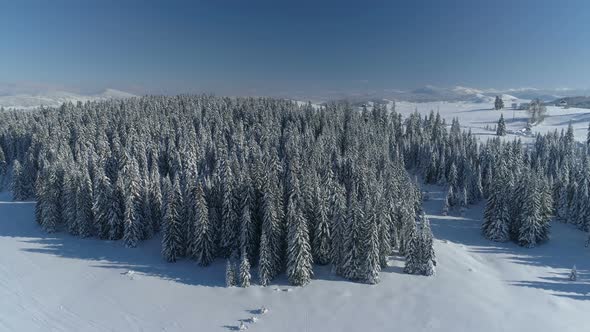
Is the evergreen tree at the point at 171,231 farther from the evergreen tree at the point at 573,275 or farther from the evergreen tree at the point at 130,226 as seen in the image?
the evergreen tree at the point at 573,275

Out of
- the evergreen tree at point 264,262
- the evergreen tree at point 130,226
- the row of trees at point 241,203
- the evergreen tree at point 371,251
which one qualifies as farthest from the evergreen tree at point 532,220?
the evergreen tree at point 130,226

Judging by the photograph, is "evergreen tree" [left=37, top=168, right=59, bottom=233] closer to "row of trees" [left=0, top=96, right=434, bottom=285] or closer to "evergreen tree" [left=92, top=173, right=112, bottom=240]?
"row of trees" [left=0, top=96, right=434, bottom=285]

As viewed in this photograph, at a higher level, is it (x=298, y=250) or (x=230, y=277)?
(x=298, y=250)

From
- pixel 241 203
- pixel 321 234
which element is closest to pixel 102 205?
pixel 241 203

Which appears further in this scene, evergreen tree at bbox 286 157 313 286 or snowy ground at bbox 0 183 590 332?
evergreen tree at bbox 286 157 313 286

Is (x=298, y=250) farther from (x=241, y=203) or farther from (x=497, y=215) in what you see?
(x=497, y=215)

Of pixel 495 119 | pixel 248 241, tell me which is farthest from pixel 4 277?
pixel 495 119

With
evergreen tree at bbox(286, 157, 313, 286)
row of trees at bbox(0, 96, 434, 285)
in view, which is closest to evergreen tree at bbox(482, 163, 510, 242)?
row of trees at bbox(0, 96, 434, 285)

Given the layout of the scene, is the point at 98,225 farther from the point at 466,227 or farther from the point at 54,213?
the point at 466,227
